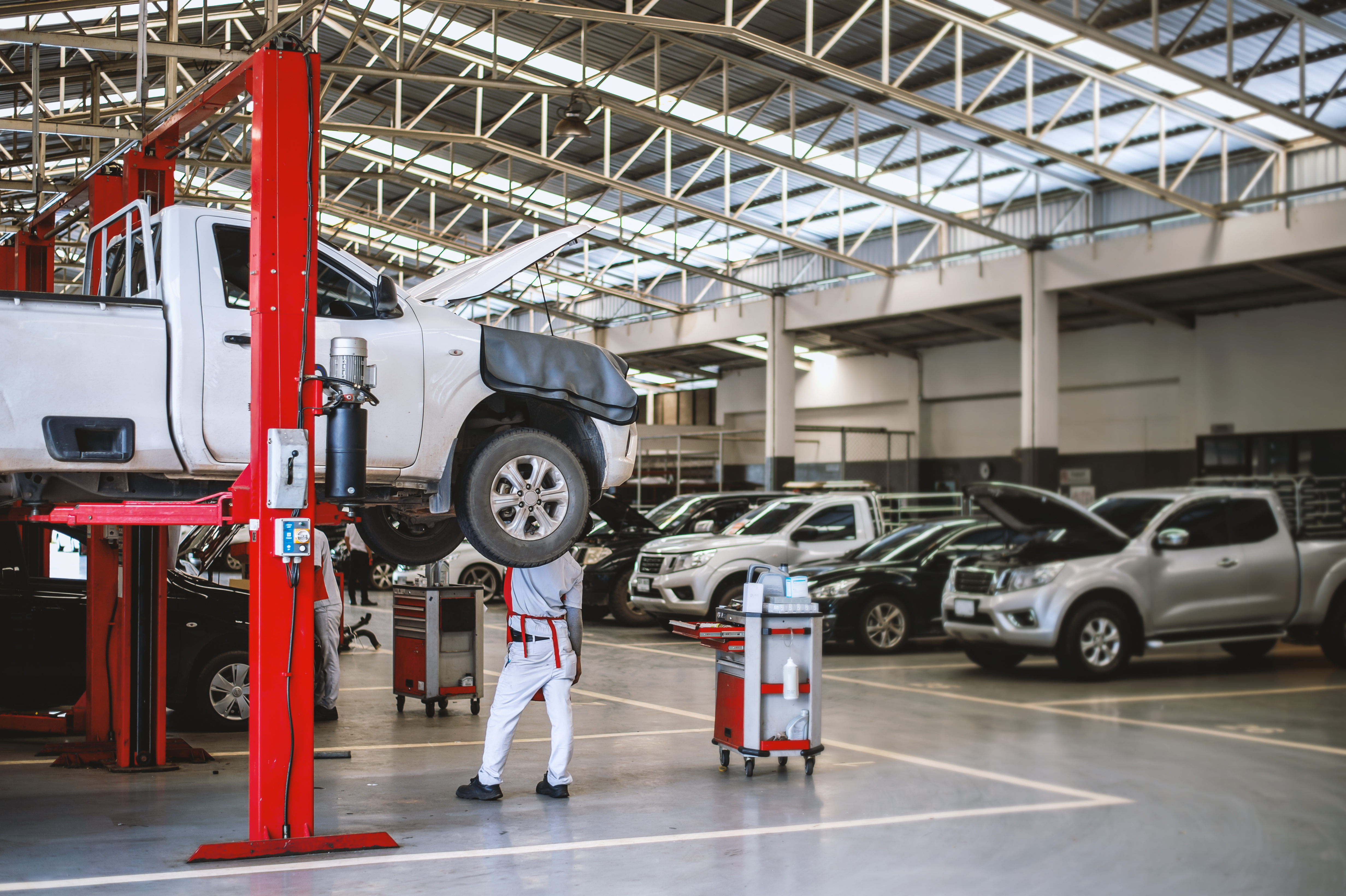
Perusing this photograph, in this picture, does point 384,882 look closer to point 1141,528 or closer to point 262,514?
point 262,514

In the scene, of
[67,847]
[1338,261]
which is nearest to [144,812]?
[67,847]

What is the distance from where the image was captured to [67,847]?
553 cm

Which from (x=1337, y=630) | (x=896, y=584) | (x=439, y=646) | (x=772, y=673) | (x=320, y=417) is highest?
(x=320, y=417)

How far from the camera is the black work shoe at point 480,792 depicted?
21.6ft

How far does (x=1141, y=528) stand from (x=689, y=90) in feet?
36.7

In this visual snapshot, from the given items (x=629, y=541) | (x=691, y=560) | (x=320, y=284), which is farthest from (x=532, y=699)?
(x=629, y=541)

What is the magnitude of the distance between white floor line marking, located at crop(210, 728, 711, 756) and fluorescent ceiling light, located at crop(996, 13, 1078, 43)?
10751 millimetres

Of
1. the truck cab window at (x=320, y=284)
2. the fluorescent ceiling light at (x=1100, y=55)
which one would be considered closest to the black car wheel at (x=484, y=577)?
the fluorescent ceiling light at (x=1100, y=55)

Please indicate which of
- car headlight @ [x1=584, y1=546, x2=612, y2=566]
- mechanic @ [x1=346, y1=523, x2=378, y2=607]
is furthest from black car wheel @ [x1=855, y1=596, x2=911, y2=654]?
mechanic @ [x1=346, y1=523, x2=378, y2=607]

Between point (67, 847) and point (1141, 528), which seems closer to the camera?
point (67, 847)

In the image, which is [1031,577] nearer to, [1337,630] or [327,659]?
[1337,630]

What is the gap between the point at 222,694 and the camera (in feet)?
28.0

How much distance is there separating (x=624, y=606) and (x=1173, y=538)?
24.6 feet

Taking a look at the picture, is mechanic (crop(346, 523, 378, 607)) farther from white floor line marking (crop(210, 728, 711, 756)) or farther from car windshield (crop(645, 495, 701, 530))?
white floor line marking (crop(210, 728, 711, 756))
